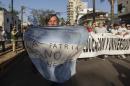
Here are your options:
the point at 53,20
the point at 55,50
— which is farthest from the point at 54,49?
the point at 53,20

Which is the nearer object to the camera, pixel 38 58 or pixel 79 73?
pixel 38 58

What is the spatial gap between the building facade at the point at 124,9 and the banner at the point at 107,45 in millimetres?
39265

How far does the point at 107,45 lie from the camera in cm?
1922

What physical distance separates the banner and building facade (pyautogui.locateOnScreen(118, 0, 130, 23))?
129ft

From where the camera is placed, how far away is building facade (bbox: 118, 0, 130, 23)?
61672mm

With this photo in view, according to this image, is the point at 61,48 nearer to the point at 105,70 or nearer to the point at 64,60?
the point at 64,60

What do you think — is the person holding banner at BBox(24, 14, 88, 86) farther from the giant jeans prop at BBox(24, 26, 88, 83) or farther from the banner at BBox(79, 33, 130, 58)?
the banner at BBox(79, 33, 130, 58)

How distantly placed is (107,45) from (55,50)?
485 inches

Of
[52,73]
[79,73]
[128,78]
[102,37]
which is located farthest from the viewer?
[102,37]

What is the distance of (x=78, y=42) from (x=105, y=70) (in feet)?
20.1

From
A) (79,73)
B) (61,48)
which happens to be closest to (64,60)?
(61,48)

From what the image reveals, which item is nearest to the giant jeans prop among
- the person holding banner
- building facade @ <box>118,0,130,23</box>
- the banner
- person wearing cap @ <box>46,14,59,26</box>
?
the person holding banner

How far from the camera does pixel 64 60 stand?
716 centimetres

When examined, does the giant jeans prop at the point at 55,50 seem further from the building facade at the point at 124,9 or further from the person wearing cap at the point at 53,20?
the building facade at the point at 124,9
